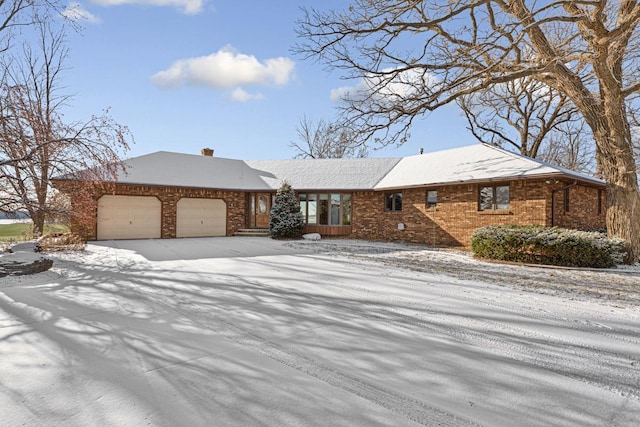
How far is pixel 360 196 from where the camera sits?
18125 mm

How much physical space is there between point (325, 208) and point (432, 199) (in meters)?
6.06

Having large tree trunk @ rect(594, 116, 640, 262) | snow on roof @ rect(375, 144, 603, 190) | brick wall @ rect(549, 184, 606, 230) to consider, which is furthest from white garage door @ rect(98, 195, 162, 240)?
large tree trunk @ rect(594, 116, 640, 262)

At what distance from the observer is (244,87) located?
16.0 m

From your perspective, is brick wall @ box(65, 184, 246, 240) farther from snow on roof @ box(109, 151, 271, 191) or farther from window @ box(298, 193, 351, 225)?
window @ box(298, 193, 351, 225)

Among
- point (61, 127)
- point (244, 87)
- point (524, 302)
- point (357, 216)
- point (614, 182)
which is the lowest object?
point (524, 302)

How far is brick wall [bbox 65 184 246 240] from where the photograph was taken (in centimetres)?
1555

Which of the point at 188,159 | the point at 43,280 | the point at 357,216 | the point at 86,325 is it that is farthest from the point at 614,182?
the point at 188,159

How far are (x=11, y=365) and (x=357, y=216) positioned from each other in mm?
15924

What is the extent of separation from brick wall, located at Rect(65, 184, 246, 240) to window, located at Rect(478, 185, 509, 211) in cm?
1242

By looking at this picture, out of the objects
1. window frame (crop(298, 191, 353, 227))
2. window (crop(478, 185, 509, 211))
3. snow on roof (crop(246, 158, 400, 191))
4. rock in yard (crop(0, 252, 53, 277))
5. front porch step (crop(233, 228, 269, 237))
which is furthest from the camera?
front porch step (crop(233, 228, 269, 237))

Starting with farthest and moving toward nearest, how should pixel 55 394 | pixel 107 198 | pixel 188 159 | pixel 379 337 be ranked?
pixel 188 159, pixel 107 198, pixel 379 337, pixel 55 394

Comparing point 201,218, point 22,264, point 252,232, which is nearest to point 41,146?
point 22,264

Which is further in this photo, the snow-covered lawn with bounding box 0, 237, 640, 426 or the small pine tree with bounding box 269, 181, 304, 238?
the small pine tree with bounding box 269, 181, 304, 238

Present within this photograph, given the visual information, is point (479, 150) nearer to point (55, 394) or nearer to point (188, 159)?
point (188, 159)
